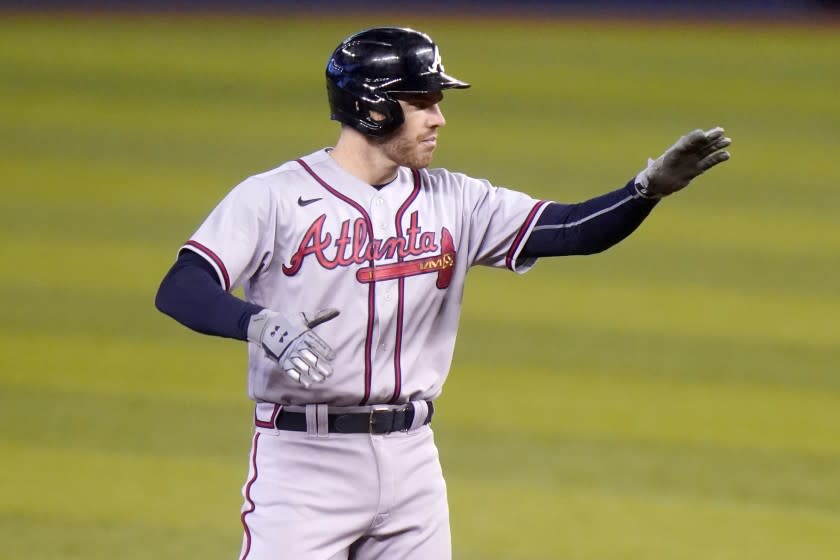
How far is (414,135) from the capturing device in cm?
371

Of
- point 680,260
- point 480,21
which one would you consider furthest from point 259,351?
point 480,21

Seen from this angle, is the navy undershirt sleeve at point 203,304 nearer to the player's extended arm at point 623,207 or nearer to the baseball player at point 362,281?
the baseball player at point 362,281

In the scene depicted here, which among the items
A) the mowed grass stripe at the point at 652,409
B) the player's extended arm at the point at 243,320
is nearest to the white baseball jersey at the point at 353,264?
the player's extended arm at the point at 243,320

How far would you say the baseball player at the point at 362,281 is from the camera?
11.8 feet

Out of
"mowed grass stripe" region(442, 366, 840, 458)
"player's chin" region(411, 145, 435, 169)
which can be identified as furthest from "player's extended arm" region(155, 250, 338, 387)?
"mowed grass stripe" region(442, 366, 840, 458)

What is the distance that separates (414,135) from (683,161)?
695mm

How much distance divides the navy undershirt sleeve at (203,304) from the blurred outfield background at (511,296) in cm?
248

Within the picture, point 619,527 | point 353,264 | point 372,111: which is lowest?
point 619,527

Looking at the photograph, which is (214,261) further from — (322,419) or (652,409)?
(652,409)

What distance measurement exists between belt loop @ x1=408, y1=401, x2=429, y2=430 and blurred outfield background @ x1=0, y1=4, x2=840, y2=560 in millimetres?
1962

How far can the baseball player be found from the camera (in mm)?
3582

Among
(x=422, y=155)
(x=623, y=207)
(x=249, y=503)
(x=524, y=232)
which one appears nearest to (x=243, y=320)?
(x=249, y=503)

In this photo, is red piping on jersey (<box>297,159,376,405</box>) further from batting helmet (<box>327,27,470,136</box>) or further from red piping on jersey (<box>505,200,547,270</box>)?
red piping on jersey (<box>505,200,547,270</box>)

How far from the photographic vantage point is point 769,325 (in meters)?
8.12
